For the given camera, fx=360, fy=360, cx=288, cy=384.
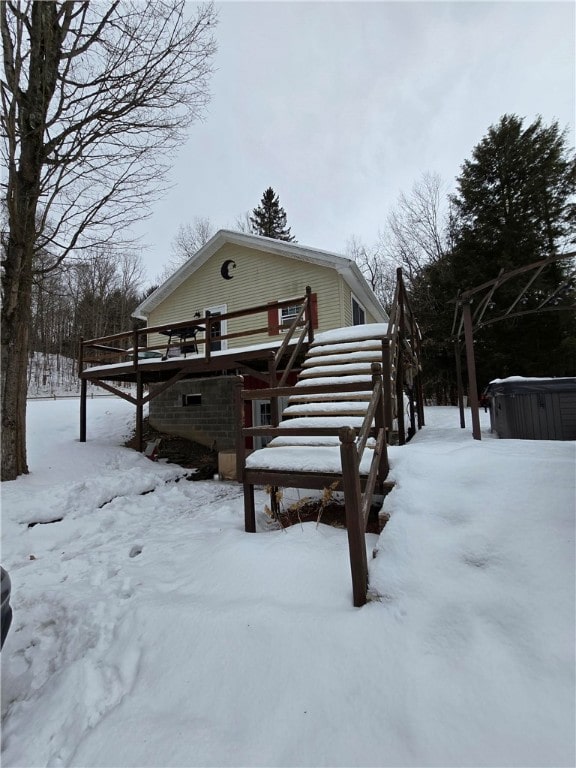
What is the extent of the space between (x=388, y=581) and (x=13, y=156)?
8.07 meters

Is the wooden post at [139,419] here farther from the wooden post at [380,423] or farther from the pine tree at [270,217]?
the pine tree at [270,217]

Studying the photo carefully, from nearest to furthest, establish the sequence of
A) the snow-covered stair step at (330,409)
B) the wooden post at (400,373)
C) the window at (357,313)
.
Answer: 1. the snow-covered stair step at (330,409)
2. the wooden post at (400,373)
3. the window at (357,313)

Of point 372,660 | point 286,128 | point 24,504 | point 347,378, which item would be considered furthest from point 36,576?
point 286,128

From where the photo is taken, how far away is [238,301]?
12008mm

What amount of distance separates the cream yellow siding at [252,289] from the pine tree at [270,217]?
2077cm

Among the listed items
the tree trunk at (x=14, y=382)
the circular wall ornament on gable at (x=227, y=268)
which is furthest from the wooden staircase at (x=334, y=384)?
the circular wall ornament on gable at (x=227, y=268)

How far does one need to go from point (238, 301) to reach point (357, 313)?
3.96 metres

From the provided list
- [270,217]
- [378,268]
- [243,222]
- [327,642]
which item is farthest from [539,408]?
[270,217]

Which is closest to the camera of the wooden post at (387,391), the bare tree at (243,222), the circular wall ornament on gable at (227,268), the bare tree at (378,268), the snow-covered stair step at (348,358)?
the wooden post at (387,391)

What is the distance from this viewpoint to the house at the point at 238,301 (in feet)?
34.0

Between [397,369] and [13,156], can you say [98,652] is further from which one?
[13,156]

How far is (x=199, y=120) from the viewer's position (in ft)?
25.1

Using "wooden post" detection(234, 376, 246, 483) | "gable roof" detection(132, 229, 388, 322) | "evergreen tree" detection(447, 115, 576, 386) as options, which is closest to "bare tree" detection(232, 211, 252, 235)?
"evergreen tree" detection(447, 115, 576, 386)

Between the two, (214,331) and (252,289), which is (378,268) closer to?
(252,289)
